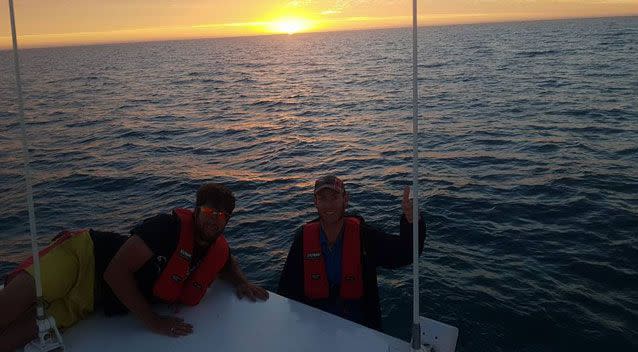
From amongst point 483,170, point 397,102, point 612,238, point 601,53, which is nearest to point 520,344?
point 612,238

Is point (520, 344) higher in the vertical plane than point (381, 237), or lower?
lower

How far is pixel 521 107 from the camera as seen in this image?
18.4 m

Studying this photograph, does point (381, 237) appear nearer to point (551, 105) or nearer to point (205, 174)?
point (205, 174)

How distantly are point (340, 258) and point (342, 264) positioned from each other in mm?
73

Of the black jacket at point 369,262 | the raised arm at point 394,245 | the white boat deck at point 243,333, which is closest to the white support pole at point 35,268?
the white boat deck at point 243,333

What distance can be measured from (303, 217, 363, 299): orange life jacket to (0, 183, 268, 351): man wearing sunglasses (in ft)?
2.27

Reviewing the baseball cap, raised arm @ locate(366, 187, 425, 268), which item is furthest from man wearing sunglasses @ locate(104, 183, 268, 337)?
raised arm @ locate(366, 187, 425, 268)

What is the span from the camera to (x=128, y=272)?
9.74 ft

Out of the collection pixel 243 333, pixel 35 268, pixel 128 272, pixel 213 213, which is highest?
pixel 213 213

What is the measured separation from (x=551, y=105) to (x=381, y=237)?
55.4 feet

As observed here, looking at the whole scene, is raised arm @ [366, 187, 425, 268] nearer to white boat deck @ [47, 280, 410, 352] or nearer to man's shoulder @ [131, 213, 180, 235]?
white boat deck @ [47, 280, 410, 352]

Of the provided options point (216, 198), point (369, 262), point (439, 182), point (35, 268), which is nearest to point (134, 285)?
point (35, 268)

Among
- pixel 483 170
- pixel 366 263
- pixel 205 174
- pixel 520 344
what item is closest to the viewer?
pixel 366 263

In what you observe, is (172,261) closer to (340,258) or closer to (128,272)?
(128,272)
